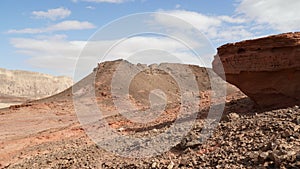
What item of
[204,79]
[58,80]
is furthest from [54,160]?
[58,80]

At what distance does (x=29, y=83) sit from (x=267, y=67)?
88873mm

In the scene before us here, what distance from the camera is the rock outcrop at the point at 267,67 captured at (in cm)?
899

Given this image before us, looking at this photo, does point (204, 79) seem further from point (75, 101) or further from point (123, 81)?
point (75, 101)

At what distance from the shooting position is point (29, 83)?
90625 millimetres

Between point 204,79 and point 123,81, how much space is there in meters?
9.86

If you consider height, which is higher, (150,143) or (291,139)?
(291,139)

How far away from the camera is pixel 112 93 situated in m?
29.4

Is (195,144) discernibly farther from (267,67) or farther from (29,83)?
(29,83)

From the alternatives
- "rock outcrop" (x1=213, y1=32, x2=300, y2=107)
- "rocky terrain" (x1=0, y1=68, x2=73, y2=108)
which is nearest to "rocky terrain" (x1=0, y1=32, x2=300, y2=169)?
"rock outcrop" (x1=213, y1=32, x2=300, y2=107)

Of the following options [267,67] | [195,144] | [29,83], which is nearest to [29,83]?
[29,83]

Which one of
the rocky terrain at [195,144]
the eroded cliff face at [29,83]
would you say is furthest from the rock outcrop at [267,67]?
the eroded cliff face at [29,83]

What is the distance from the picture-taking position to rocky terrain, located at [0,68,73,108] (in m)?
84.3

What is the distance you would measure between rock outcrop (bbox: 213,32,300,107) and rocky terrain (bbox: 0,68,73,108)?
77.0 metres

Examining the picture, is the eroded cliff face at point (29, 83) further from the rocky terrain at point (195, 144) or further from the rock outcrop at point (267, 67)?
the rock outcrop at point (267, 67)
